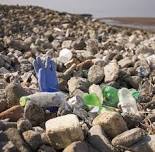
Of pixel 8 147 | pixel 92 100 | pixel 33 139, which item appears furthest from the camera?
pixel 92 100

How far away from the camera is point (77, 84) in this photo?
19.7ft

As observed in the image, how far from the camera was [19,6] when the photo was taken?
76.6ft

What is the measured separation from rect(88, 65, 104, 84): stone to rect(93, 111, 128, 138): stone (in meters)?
2.06

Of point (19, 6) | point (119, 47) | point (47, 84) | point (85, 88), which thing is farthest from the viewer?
point (19, 6)

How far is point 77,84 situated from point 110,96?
0.65 m

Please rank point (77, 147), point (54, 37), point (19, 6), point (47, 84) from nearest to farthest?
point (77, 147), point (47, 84), point (54, 37), point (19, 6)

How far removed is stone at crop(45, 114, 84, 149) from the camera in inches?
154

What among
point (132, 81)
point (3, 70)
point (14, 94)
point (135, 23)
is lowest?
point (135, 23)

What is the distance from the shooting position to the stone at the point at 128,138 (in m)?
4.07

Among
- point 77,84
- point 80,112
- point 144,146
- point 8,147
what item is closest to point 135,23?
point 77,84

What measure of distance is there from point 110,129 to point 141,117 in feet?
2.40

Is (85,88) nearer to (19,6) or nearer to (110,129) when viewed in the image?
(110,129)

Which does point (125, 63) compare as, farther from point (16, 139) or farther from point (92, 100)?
point (16, 139)

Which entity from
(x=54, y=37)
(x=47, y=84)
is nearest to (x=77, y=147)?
(x=47, y=84)
